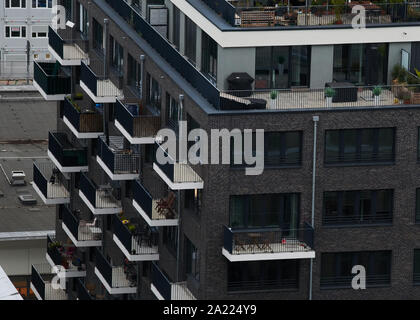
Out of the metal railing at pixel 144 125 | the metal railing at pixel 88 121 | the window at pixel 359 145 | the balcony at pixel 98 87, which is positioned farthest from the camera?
the metal railing at pixel 88 121

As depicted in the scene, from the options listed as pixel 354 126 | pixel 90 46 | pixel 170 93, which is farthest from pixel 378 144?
pixel 90 46

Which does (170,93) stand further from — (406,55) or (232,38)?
(406,55)

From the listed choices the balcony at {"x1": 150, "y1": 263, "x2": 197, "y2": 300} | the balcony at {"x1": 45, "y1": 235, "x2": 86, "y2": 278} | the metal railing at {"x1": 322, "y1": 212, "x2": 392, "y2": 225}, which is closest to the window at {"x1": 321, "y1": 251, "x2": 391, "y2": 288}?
the metal railing at {"x1": 322, "y1": 212, "x2": 392, "y2": 225}

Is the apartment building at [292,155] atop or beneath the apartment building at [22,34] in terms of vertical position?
atop

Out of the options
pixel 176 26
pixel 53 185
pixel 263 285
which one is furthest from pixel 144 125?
pixel 53 185

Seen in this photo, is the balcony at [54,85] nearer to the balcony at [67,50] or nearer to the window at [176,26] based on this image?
the balcony at [67,50]

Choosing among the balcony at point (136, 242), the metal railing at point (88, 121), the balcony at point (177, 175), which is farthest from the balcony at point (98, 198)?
the balcony at point (177, 175)

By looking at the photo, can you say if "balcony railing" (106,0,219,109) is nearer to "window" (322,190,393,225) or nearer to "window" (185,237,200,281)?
"window" (322,190,393,225)
